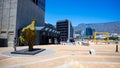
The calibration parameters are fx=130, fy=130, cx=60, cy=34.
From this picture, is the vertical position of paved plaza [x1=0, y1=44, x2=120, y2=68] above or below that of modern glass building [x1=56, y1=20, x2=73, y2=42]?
below

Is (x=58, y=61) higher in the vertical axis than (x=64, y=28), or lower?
lower

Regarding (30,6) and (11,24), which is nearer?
(11,24)

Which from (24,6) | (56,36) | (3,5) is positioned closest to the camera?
(3,5)

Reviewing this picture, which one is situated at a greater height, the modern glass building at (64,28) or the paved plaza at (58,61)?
the modern glass building at (64,28)

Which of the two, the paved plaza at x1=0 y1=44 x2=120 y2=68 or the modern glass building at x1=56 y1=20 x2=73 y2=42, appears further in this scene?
the modern glass building at x1=56 y1=20 x2=73 y2=42

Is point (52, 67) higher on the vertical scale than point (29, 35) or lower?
lower

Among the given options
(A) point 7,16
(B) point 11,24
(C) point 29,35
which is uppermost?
(A) point 7,16

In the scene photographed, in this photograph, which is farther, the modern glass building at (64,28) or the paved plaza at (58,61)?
the modern glass building at (64,28)

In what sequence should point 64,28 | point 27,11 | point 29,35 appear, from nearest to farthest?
point 29,35, point 27,11, point 64,28

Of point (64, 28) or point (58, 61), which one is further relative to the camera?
point (64, 28)

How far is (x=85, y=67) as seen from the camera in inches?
406

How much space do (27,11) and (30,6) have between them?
310 cm

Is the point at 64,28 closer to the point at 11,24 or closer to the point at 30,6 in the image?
the point at 30,6

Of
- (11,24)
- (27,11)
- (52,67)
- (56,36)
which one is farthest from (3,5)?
(52,67)
